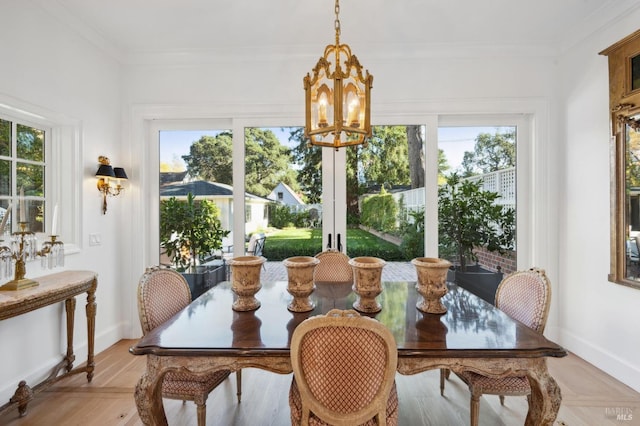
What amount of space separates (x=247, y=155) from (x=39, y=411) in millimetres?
2567

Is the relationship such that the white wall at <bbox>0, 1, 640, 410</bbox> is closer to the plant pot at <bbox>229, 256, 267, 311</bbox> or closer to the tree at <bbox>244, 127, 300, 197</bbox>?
the tree at <bbox>244, 127, 300, 197</bbox>

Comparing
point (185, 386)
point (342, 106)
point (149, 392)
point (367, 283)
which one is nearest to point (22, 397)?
point (185, 386)

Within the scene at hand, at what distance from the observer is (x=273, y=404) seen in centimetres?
212

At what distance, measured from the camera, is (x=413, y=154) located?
10.7 feet

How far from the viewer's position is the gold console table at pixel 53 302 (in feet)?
5.98

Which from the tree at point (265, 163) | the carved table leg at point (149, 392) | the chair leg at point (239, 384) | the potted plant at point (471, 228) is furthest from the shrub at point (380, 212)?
the carved table leg at point (149, 392)

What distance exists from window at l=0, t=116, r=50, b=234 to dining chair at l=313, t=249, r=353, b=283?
217 centimetres

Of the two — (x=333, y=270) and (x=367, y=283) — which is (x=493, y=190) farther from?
(x=367, y=283)

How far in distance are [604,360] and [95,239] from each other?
15.0 ft

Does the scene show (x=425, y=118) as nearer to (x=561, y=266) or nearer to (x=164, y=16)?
(x=561, y=266)

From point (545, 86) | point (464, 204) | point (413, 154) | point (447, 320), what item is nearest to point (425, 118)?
point (413, 154)

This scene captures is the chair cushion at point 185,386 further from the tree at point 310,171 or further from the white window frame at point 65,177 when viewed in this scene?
the tree at point 310,171

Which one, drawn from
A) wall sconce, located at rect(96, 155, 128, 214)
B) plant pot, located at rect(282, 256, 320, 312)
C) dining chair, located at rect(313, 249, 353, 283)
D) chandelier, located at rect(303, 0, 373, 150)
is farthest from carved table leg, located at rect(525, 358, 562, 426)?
wall sconce, located at rect(96, 155, 128, 214)

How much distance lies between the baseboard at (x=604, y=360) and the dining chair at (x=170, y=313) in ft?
9.74
